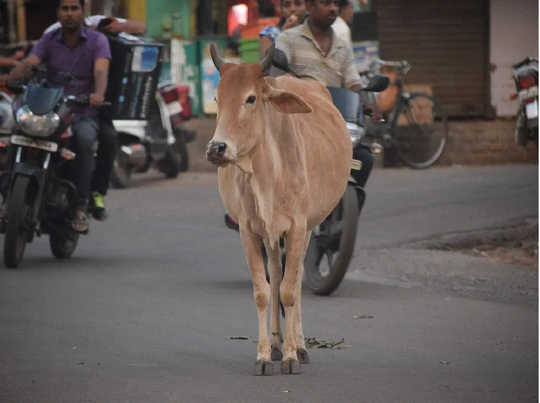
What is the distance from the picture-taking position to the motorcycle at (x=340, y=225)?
891cm

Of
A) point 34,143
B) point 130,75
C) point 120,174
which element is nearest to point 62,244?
point 34,143

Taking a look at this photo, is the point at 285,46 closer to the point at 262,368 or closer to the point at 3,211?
the point at 3,211

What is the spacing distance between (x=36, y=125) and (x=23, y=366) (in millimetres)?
3896

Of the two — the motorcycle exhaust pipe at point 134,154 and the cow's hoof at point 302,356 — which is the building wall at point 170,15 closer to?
the motorcycle exhaust pipe at point 134,154

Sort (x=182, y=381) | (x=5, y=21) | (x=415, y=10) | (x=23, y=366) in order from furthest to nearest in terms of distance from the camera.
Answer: (x=5, y=21)
(x=415, y=10)
(x=23, y=366)
(x=182, y=381)

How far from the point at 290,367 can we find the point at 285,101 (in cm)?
127

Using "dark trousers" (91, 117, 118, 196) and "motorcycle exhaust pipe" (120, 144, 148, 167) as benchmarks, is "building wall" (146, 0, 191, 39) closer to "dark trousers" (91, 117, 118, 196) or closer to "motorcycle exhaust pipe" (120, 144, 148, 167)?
"motorcycle exhaust pipe" (120, 144, 148, 167)

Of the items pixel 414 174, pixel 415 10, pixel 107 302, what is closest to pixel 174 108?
pixel 414 174

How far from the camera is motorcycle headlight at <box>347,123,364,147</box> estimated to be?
9.14 m

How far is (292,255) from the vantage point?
21.6 ft

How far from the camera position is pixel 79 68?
10766 millimetres

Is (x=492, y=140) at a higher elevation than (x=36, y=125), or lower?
lower

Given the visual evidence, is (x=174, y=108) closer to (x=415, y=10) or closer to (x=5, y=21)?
(x=415, y=10)

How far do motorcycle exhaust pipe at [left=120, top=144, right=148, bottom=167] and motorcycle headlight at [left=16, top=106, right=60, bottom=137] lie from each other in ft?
21.9
